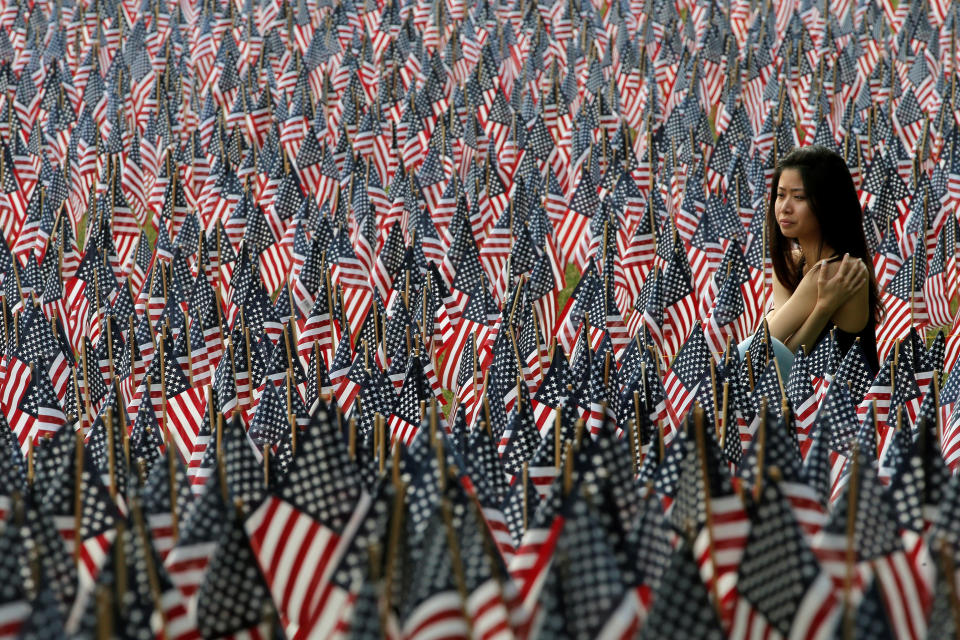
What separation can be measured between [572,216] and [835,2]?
11.5 metres

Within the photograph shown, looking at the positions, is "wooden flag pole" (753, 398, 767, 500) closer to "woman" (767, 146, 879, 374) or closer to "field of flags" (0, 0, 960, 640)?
"field of flags" (0, 0, 960, 640)

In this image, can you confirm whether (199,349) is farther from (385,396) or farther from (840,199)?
(840,199)

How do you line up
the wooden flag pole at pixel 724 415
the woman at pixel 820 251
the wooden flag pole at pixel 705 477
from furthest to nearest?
the woman at pixel 820 251
the wooden flag pole at pixel 724 415
the wooden flag pole at pixel 705 477

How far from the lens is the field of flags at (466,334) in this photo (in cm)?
427

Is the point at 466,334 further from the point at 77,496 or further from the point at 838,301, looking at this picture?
the point at 77,496

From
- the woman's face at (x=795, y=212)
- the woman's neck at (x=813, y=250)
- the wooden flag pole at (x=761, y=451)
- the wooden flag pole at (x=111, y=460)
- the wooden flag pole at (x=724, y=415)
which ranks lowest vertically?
the wooden flag pole at (x=724, y=415)

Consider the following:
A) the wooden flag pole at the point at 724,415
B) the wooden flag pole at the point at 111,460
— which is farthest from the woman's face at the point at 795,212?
the wooden flag pole at the point at 111,460

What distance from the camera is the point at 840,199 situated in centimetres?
697

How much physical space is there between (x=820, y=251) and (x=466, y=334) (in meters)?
3.05

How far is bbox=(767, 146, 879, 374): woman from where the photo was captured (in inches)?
272

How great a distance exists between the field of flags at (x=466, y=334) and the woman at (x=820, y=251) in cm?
23

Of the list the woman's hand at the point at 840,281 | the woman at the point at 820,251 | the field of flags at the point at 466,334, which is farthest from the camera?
the woman at the point at 820,251

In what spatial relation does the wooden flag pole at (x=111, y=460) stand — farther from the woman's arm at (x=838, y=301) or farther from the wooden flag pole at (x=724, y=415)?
the woman's arm at (x=838, y=301)

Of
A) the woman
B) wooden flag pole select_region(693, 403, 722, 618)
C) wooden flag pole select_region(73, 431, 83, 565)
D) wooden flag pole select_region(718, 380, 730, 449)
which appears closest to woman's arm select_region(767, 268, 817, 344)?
the woman
